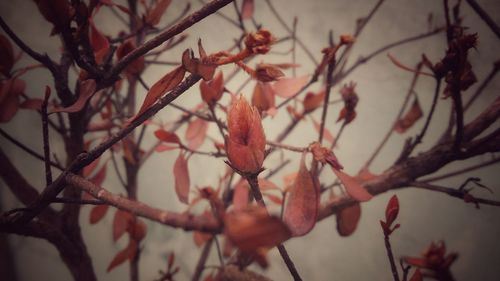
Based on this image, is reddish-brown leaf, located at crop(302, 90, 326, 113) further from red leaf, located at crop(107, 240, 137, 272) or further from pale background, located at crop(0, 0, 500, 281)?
red leaf, located at crop(107, 240, 137, 272)

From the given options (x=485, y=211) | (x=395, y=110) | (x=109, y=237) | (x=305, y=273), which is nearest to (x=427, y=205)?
(x=485, y=211)

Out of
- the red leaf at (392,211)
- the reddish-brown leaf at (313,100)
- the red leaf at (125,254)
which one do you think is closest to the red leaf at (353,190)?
the red leaf at (392,211)

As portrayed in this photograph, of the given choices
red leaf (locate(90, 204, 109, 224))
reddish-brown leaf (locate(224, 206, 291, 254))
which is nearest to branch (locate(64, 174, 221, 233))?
reddish-brown leaf (locate(224, 206, 291, 254))

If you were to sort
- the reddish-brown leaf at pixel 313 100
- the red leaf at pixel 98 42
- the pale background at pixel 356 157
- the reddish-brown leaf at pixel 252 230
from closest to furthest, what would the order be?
the reddish-brown leaf at pixel 252 230
the red leaf at pixel 98 42
the reddish-brown leaf at pixel 313 100
the pale background at pixel 356 157

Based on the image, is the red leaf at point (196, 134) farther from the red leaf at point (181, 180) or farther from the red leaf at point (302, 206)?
the red leaf at point (302, 206)

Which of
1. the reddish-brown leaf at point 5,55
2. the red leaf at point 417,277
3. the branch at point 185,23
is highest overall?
the reddish-brown leaf at point 5,55

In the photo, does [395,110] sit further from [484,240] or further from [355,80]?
[484,240]

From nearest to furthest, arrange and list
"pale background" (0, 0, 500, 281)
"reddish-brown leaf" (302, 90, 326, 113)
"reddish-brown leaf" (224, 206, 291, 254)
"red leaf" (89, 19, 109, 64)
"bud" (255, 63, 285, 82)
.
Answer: "reddish-brown leaf" (224, 206, 291, 254) → "bud" (255, 63, 285, 82) → "red leaf" (89, 19, 109, 64) → "reddish-brown leaf" (302, 90, 326, 113) → "pale background" (0, 0, 500, 281)
